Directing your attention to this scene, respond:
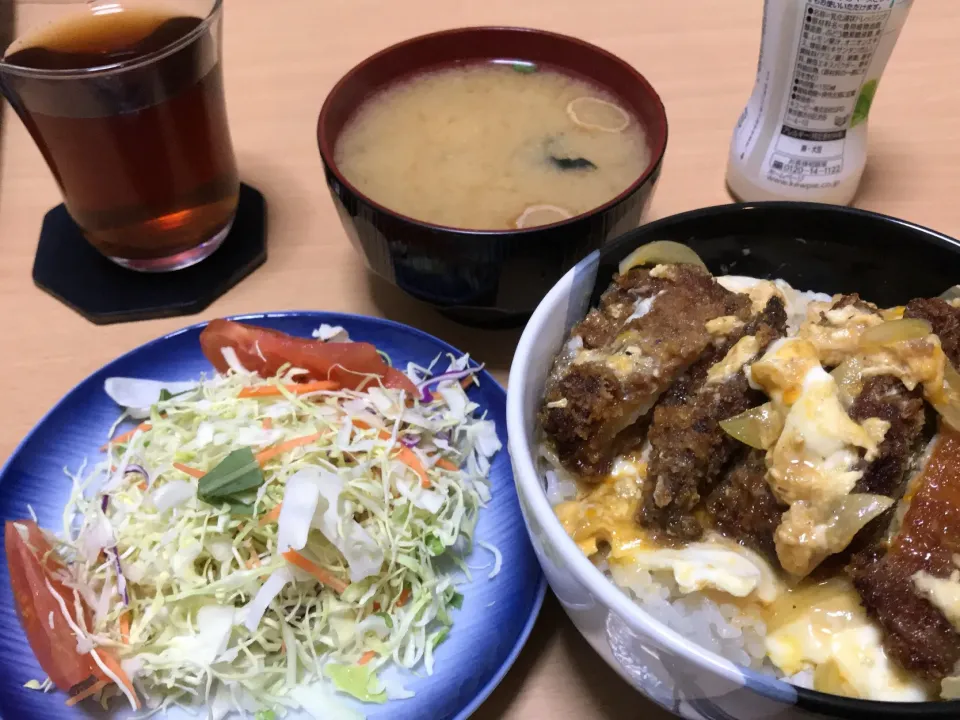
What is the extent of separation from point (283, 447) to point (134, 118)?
529 mm

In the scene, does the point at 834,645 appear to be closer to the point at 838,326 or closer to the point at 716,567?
the point at 716,567

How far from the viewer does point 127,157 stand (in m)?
1.17

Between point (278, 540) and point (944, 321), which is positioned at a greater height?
point (944, 321)

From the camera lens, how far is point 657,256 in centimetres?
86

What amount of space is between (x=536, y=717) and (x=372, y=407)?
442mm

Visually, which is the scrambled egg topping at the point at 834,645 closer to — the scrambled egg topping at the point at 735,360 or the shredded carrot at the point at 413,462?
the scrambled egg topping at the point at 735,360

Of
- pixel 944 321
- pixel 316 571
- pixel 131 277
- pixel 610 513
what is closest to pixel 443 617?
pixel 316 571

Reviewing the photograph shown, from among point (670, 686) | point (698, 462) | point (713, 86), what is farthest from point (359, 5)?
point (670, 686)

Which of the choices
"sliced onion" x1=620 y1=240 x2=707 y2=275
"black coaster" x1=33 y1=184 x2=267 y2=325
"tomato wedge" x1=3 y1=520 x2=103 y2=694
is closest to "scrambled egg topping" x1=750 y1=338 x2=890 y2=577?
"sliced onion" x1=620 y1=240 x2=707 y2=275

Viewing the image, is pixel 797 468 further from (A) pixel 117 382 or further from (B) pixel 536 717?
(A) pixel 117 382

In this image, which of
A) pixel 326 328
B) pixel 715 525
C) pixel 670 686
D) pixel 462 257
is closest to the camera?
pixel 670 686

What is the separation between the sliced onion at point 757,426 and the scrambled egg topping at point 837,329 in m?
0.08

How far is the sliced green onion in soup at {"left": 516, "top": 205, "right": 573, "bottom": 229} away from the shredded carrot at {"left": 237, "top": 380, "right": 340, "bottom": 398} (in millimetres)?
340

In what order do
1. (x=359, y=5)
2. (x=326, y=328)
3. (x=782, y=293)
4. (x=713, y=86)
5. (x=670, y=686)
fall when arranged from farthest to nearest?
(x=359, y=5) < (x=713, y=86) < (x=326, y=328) < (x=782, y=293) < (x=670, y=686)
